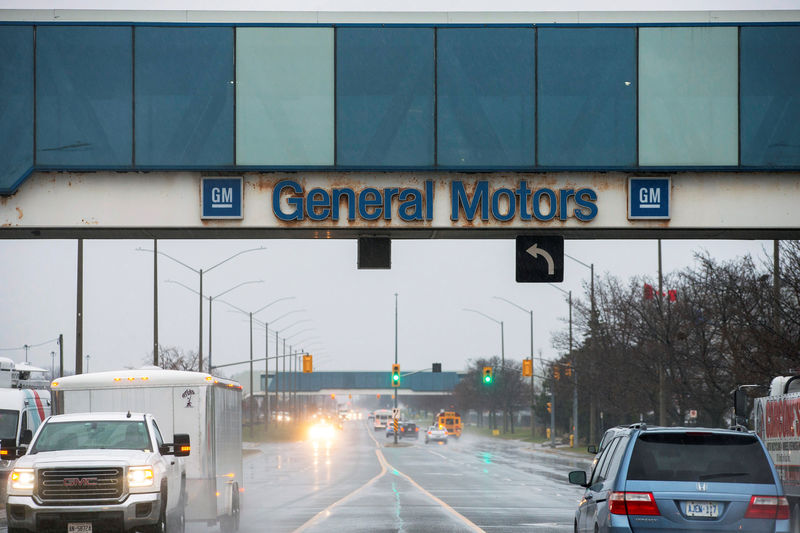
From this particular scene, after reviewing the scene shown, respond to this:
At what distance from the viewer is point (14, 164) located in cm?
1933

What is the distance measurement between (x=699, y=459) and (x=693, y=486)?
0.32m

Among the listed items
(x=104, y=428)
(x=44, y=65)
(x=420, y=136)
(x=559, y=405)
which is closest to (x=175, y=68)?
(x=44, y=65)

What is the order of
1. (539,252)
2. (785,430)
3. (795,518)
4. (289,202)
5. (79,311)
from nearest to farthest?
(795,518), (289,202), (785,430), (539,252), (79,311)

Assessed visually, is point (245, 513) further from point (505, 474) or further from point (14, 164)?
point (505, 474)

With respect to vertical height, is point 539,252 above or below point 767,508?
above

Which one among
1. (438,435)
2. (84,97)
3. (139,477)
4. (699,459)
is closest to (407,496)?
(139,477)

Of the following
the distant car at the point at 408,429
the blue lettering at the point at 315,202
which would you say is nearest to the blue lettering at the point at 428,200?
the blue lettering at the point at 315,202

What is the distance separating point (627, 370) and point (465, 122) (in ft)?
143

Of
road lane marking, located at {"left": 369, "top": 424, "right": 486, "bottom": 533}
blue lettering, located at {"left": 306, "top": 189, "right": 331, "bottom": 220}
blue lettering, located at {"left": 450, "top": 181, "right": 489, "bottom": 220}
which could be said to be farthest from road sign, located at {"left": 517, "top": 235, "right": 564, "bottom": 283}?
road lane marking, located at {"left": 369, "top": 424, "right": 486, "bottom": 533}

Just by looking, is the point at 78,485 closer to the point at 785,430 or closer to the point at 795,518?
the point at 795,518

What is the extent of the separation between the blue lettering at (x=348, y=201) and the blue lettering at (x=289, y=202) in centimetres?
54

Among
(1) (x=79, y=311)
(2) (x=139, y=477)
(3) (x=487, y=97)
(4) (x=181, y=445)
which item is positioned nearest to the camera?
(2) (x=139, y=477)

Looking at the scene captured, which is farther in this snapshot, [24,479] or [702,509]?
[24,479]

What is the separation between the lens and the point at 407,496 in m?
33.5
